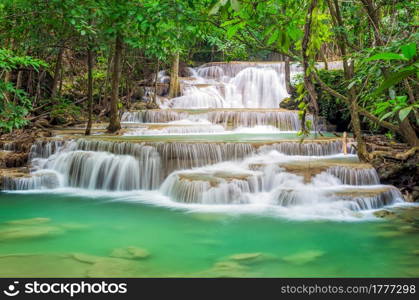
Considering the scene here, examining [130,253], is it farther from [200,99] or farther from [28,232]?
[200,99]

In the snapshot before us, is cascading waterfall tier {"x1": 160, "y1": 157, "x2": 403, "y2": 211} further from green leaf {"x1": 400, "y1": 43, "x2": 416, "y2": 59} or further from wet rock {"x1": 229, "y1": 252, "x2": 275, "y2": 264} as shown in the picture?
green leaf {"x1": 400, "y1": 43, "x2": 416, "y2": 59}

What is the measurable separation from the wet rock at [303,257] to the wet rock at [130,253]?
1.74 m

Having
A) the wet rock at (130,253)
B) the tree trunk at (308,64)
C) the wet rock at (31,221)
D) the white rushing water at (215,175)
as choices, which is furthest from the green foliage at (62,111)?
the tree trunk at (308,64)

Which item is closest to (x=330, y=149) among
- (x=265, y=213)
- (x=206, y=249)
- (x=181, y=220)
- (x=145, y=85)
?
(x=265, y=213)

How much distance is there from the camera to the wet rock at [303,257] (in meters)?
4.84

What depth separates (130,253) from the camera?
16.7 ft

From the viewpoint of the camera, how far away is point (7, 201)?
7961 millimetres

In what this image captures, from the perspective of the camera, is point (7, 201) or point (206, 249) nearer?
point (206, 249)

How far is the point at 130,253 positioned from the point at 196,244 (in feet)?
2.97

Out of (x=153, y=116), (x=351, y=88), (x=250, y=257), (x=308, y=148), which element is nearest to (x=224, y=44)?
(x=308, y=148)

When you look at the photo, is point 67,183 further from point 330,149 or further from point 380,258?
point 380,258

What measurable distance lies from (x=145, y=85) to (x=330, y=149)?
12657mm

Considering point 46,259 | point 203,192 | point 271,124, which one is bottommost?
point 46,259

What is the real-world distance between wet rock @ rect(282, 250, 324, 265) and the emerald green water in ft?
0.04
